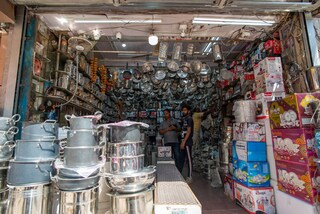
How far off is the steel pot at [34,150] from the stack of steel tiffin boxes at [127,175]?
520 mm

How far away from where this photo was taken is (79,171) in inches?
A: 46.0

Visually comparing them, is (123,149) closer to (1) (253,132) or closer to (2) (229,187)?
(1) (253,132)

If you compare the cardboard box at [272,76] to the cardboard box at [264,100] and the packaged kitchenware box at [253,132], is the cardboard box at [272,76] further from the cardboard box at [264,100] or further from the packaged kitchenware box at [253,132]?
the packaged kitchenware box at [253,132]

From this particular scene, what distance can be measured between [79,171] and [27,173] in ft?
1.51

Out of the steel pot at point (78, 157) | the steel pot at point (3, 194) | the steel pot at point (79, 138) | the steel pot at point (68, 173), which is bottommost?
the steel pot at point (3, 194)

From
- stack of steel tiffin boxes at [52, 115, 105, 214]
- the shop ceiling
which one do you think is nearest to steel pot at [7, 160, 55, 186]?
stack of steel tiffin boxes at [52, 115, 105, 214]

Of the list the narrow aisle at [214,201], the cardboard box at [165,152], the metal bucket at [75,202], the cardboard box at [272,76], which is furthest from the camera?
the cardboard box at [165,152]

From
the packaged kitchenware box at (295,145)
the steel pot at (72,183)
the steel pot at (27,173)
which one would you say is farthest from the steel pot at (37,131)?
the packaged kitchenware box at (295,145)

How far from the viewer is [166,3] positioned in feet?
6.95

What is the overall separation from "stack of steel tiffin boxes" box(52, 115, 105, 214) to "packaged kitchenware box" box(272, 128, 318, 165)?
204 centimetres

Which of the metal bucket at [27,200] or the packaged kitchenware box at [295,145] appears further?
the packaged kitchenware box at [295,145]

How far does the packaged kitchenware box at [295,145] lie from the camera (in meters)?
1.78

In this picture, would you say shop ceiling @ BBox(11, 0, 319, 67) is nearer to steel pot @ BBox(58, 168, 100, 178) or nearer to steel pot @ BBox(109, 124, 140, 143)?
steel pot @ BBox(109, 124, 140, 143)

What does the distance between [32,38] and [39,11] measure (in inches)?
14.1
